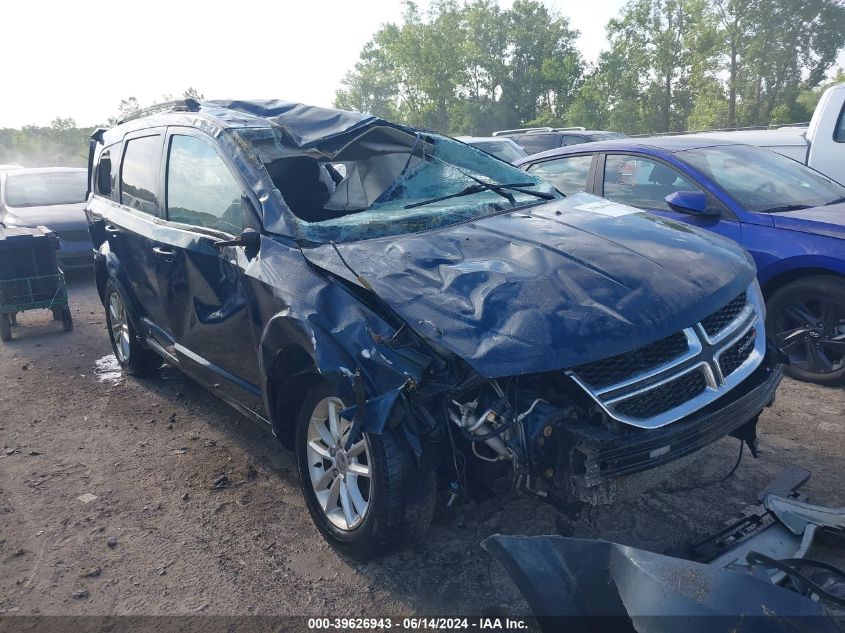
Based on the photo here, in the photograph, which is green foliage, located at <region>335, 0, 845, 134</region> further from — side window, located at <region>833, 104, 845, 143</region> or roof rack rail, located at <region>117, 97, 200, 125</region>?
roof rack rail, located at <region>117, 97, 200, 125</region>

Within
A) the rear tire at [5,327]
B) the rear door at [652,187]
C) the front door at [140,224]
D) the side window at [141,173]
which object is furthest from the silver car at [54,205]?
the rear door at [652,187]

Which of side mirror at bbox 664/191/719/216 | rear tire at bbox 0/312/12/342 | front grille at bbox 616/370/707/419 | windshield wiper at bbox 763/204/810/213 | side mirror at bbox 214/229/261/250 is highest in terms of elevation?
side mirror at bbox 214/229/261/250

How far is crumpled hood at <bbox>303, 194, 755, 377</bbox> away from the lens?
2.38 meters

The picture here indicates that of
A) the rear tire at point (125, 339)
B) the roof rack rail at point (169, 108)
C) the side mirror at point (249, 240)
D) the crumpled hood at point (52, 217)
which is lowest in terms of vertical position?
the rear tire at point (125, 339)

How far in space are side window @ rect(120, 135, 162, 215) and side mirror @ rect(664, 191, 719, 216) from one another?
362cm

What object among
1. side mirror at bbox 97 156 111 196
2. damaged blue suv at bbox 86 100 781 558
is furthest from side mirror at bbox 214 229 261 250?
side mirror at bbox 97 156 111 196

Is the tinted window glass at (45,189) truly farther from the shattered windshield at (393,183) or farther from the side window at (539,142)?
the side window at (539,142)

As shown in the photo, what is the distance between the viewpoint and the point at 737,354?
2.90m

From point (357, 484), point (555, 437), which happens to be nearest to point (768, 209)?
point (555, 437)

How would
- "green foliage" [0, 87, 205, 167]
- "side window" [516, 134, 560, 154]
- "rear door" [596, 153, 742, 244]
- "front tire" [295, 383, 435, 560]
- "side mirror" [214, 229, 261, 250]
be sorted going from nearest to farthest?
"front tire" [295, 383, 435, 560]
"side mirror" [214, 229, 261, 250]
"rear door" [596, 153, 742, 244]
"side window" [516, 134, 560, 154]
"green foliage" [0, 87, 205, 167]

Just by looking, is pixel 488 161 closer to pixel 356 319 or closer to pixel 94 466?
pixel 356 319

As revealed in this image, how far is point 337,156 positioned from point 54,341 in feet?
15.8

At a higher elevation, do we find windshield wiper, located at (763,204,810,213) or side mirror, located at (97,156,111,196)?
side mirror, located at (97,156,111,196)

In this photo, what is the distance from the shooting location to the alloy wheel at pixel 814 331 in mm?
4434
